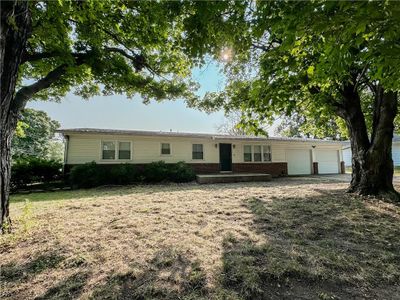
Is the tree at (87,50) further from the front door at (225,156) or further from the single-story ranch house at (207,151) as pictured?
the front door at (225,156)

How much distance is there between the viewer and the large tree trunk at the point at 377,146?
271 inches

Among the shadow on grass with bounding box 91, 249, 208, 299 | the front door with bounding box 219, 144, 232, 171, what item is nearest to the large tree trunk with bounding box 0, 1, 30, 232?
the shadow on grass with bounding box 91, 249, 208, 299

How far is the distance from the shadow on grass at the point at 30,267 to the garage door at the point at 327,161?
65.8 ft

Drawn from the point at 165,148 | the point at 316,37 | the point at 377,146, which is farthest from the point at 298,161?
the point at 316,37

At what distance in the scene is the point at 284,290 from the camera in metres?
2.33

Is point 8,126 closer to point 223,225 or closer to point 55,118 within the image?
point 223,225

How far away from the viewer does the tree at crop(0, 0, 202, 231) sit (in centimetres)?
362

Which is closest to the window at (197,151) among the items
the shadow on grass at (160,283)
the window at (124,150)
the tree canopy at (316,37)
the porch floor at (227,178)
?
the porch floor at (227,178)

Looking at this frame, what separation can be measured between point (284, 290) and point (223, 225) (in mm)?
2158

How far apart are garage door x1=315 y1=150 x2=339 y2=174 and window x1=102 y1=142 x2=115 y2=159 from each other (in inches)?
647

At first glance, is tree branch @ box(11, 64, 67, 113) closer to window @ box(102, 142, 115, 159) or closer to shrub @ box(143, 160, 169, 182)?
shrub @ box(143, 160, 169, 182)

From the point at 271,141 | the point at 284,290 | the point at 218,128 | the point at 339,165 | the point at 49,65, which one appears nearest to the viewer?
the point at 284,290

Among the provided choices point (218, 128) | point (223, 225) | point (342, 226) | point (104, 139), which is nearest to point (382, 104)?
point (342, 226)

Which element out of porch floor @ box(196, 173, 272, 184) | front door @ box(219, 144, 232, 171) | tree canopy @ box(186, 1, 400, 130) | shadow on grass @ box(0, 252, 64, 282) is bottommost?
shadow on grass @ box(0, 252, 64, 282)
